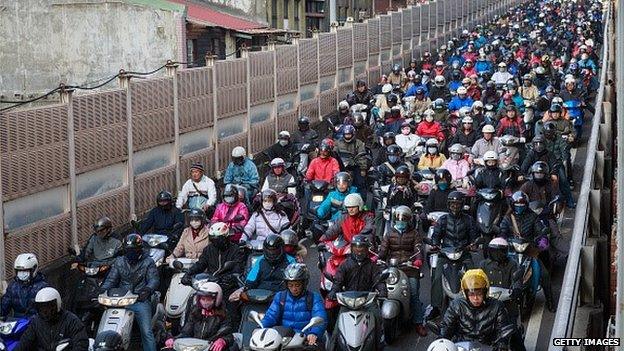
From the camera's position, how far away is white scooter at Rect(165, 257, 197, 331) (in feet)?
50.6

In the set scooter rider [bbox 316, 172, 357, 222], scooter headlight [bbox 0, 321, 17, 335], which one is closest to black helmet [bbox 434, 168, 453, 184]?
scooter rider [bbox 316, 172, 357, 222]

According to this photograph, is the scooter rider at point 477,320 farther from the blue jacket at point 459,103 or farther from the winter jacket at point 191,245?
the blue jacket at point 459,103

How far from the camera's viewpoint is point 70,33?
35188 mm

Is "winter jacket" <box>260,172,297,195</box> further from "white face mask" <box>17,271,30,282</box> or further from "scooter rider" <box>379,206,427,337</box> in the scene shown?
"white face mask" <box>17,271,30,282</box>

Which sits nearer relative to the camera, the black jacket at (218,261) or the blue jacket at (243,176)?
the black jacket at (218,261)

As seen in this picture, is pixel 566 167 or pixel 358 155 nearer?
pixel 358 155

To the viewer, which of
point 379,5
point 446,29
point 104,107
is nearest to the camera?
point 104,107

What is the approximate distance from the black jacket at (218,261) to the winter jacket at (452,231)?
8.24 ft

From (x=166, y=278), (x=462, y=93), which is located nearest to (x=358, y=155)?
(x=166, y=278)

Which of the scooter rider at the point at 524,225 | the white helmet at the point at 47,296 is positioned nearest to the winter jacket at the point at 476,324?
the white helmet at the point at 47,296

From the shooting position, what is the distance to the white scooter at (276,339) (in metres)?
12.3

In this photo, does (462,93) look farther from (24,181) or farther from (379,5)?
(379,5)

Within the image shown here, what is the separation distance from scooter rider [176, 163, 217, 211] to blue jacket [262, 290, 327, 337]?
638cm

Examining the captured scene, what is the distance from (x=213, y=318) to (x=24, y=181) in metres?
4.92
